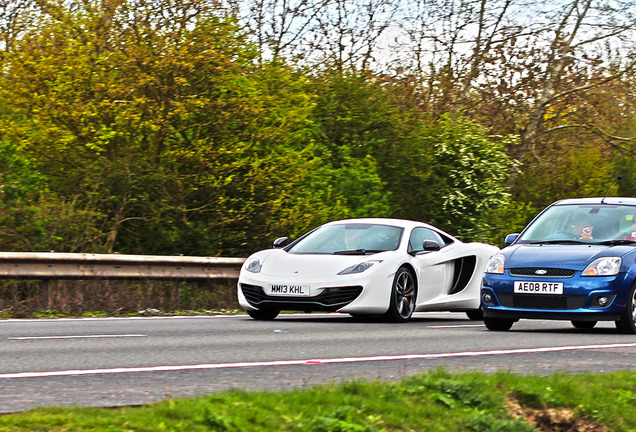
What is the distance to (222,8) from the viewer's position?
72.1 feet

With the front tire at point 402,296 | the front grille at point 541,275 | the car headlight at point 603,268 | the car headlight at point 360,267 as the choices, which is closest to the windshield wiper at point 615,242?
the car headlight at point 603,268

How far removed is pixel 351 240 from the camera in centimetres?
1448

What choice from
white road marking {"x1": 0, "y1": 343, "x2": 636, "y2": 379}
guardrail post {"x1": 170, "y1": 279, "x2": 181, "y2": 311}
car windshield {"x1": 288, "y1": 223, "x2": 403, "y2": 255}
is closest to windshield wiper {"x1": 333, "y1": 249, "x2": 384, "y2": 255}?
car windshield {"x1": 288, "y1": 223, "x2": 403, "y2": 255}

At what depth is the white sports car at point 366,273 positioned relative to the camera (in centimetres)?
1333

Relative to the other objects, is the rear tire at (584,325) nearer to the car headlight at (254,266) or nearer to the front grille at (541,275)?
the front grille at (541,275)

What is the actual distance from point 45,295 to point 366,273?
4.72 m

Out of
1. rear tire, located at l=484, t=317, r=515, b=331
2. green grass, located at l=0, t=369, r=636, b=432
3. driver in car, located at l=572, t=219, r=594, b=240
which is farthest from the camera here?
driver in car, located at l=572, t=219, r=594, b=240

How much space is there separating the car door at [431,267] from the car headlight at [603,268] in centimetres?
268

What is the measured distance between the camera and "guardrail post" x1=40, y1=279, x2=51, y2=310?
49.3 feet

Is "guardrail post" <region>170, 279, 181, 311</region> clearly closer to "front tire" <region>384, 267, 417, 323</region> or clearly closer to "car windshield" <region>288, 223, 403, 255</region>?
"car windshield" <region>288, 223, 403, 255</region>

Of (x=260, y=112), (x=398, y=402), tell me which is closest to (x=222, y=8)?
(x=260, y=112)

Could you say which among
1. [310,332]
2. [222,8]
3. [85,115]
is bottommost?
[310,332]

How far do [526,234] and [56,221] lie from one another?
7.95m

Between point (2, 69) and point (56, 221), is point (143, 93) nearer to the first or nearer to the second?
point (2, 69)
